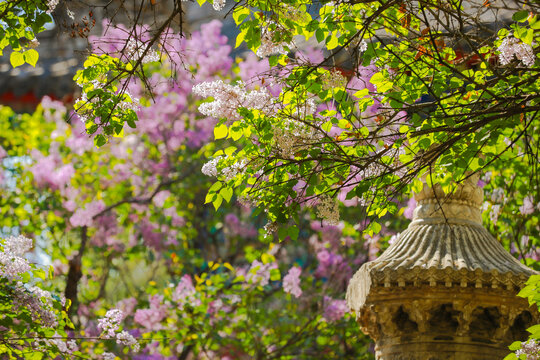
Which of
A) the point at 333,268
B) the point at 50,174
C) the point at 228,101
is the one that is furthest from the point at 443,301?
the point at 50,174

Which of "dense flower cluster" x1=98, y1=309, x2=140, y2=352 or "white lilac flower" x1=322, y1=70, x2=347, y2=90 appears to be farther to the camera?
"dense flower cluster" x1=98, y1=309, x2=140, y2=352

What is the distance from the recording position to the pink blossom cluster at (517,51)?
3.91 m

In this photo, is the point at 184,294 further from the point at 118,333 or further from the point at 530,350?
the point at 530,350

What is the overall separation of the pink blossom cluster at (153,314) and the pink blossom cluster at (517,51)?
282 inches

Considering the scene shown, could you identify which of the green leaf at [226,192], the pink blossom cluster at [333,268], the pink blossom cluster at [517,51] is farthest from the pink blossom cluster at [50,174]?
the pink blossom cluster at [517,51]

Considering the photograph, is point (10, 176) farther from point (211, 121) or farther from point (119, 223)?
point (211, 121)

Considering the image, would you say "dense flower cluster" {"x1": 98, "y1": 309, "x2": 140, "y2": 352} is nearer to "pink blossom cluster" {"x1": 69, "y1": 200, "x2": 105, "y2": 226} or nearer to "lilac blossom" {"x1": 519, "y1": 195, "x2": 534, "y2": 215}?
"lilac blossom" {"x1": 519, "y1": 195, "x2": 534, "y2": 215}

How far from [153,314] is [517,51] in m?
7.38

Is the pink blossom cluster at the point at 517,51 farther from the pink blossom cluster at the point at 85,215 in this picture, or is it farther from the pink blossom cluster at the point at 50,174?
the pink blossom cluster at the point at 50,174

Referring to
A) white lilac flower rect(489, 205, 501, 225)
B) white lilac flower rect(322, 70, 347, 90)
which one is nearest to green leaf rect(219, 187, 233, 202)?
white lilac flower rect(322, 70, 347, 90)

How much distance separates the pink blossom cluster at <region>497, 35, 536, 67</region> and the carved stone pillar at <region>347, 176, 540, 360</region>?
117cm

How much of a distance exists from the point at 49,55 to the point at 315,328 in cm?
889

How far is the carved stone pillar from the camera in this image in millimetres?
4967

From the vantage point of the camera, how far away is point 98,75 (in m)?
4.50
